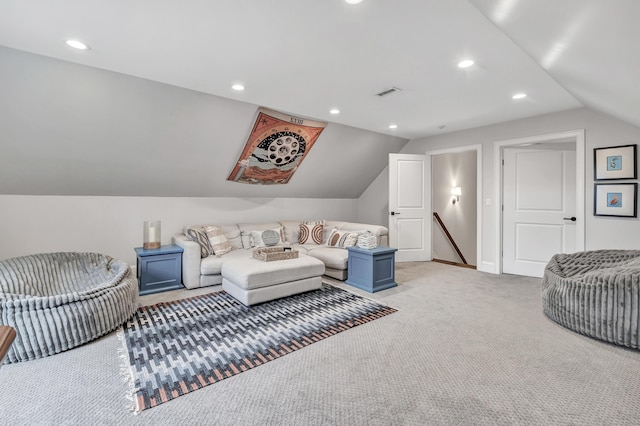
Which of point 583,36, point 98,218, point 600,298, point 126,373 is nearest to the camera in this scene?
point 583,36

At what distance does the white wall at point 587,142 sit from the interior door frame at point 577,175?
0.15 ft

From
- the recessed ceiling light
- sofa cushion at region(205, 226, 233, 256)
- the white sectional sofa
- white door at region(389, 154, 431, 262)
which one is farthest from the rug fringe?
white door at region(389, 154, 431, 262)

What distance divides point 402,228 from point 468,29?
3.66 m

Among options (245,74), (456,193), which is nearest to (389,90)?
(245,74)

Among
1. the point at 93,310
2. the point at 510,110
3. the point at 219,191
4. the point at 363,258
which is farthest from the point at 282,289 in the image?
the point at 510,110

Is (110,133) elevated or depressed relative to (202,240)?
elevated

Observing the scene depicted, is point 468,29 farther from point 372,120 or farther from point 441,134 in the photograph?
point 441,134

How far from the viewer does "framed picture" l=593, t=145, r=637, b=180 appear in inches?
137

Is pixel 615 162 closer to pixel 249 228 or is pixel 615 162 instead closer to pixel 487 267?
pixel 487 267

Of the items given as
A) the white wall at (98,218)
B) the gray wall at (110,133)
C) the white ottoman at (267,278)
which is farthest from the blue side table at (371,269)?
the white wall at (98,218)

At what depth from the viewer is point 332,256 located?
438 cm

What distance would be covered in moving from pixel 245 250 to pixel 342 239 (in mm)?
1502

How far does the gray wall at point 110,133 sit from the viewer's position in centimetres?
278

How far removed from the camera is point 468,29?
2.04m
